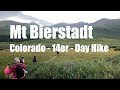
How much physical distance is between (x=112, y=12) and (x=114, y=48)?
1.05 meters

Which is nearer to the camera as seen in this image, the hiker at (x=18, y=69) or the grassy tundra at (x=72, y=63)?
the hiker at (x=18, y=69)

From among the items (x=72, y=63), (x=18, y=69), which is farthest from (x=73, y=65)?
(x=18, y=69)

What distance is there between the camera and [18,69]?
10062 millimetres

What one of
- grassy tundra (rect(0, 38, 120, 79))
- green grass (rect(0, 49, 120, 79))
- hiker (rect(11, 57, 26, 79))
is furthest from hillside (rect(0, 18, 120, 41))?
hiker (rect(11, 57, 26, 79))

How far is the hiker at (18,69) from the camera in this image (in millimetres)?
10023

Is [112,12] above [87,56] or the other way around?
above

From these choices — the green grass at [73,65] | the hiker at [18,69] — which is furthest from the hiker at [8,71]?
the green grass at [73,65]

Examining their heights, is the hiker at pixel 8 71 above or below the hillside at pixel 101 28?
below

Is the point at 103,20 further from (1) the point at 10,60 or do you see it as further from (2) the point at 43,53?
(1) the point at 10,60

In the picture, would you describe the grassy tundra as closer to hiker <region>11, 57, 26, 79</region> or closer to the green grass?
the green grass

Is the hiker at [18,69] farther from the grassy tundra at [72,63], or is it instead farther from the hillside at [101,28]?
the hillside at [101,28]
